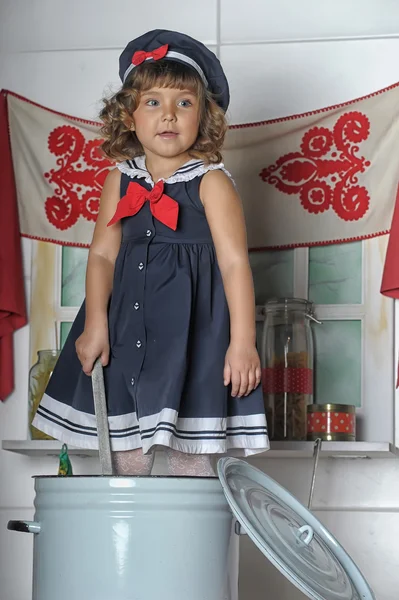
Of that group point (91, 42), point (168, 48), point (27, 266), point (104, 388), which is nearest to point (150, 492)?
point (104, 388)

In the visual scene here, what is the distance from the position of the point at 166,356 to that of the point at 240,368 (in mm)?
127

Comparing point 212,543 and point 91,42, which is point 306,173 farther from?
point 212,543

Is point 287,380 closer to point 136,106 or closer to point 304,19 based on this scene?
point 136,106

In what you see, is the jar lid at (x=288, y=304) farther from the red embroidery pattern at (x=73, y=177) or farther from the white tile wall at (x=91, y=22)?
the white tile wall at (x=91, y=22)

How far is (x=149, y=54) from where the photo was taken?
176 centimetres

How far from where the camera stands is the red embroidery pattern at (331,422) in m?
2.02

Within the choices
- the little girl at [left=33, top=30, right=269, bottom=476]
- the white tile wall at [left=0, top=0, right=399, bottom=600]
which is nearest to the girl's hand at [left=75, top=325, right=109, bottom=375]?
the little girl at [left=33, top=30, right=269, bottom=476]

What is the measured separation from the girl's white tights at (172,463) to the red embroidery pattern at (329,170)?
0.81 metres

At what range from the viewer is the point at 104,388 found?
5.43 ft

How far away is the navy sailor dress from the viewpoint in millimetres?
1621

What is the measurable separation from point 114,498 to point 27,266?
1.06 meters

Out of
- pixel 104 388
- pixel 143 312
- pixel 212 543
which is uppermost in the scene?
pixel 143 312

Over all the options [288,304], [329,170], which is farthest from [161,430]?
[329,170]

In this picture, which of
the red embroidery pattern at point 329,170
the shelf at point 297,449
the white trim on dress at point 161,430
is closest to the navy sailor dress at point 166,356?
the white trim on dress at point 161,430
